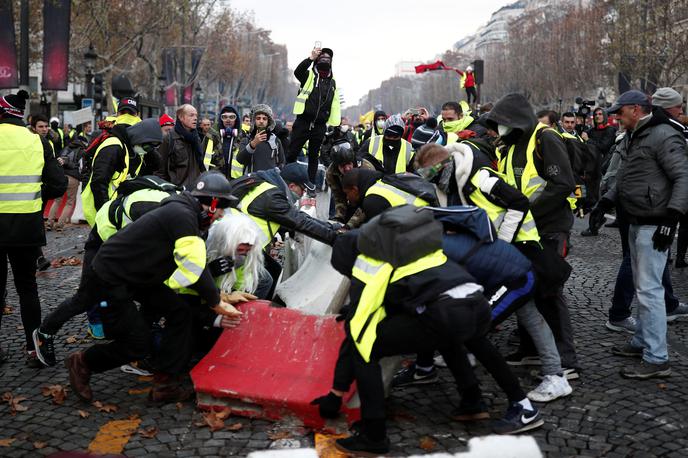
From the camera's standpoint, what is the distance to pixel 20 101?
6.12m

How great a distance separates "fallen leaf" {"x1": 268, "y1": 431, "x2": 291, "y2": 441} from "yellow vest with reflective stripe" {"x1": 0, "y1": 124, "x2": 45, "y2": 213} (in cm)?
276

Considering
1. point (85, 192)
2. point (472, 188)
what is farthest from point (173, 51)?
point (472, 188)

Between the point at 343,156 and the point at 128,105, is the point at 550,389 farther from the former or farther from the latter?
the point at 128,105

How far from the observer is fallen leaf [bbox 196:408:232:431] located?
4780 mm

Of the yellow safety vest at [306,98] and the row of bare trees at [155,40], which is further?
the row of bare trees at [155,40]

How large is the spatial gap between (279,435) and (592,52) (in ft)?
149

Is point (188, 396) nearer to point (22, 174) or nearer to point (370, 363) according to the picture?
point (370, 363)

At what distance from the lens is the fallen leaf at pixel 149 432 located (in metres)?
4.66

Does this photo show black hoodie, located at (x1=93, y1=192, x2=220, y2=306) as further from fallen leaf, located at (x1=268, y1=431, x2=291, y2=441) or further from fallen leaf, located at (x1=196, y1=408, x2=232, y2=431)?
fallen leaf, located at (x1=268, y1=431, x2=291, y2=441)

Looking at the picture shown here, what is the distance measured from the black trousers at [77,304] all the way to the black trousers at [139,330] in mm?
318

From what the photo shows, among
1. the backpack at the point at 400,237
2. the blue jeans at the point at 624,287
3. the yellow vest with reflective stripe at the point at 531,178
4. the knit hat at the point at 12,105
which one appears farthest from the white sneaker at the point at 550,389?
the knit hat at the point at 12,105

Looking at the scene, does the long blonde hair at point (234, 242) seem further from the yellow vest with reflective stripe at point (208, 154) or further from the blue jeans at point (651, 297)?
the yellow vest with reflective stripe at point (208, 154)

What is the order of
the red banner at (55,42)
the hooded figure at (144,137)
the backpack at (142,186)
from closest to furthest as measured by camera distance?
the backpack at (142,186)
the hooded figure at (144,137)
the red banner at (55,42)

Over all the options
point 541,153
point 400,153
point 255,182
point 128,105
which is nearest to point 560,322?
point 541,153
